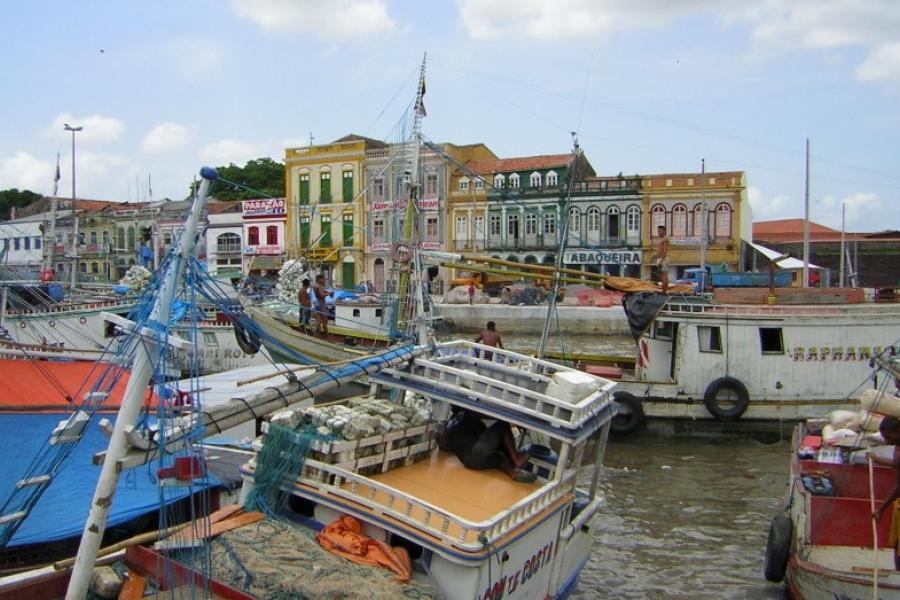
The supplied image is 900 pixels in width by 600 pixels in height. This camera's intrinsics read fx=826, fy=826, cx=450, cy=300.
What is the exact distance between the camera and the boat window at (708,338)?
57.4 ft

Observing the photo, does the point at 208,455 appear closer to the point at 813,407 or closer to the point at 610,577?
the point at 610,577

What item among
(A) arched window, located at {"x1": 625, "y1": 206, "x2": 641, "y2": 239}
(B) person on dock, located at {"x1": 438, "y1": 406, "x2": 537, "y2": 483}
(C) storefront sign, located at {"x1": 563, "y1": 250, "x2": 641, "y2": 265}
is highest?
(A) arched window, located at {"x1": 625, "y1": 206, "x2": 641, "y2": 239}

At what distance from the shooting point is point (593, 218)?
51.8 metres

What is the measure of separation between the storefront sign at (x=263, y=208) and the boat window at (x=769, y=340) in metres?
45.1

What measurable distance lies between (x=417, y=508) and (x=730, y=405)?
12283 millimetres

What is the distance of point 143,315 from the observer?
6.31 metres

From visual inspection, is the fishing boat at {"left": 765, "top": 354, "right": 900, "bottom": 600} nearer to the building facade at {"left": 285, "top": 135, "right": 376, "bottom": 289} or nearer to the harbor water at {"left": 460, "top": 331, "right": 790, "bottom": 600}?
the harbor water at {"left": 460, "top": 331, "right": 790, "bottom": 600}

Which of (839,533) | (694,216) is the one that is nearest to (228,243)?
(694,216)

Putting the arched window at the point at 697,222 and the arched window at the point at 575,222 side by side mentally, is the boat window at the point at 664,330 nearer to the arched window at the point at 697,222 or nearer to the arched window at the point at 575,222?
the arched window at the point at 697,222

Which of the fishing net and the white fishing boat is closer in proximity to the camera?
the fishing net

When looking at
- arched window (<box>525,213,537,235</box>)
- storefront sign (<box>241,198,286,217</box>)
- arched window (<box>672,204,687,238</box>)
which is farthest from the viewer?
storefront sign (<box>241,198,286,217</box>)

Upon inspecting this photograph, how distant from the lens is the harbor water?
1096 centimetres

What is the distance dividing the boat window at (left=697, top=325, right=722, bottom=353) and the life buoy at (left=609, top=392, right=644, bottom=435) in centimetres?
184

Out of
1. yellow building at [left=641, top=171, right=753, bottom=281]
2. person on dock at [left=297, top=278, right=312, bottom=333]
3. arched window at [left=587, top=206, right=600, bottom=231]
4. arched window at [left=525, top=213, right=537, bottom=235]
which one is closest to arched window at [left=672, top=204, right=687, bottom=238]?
yellow building at [left=641, top=171, right=753, bottom=281]
